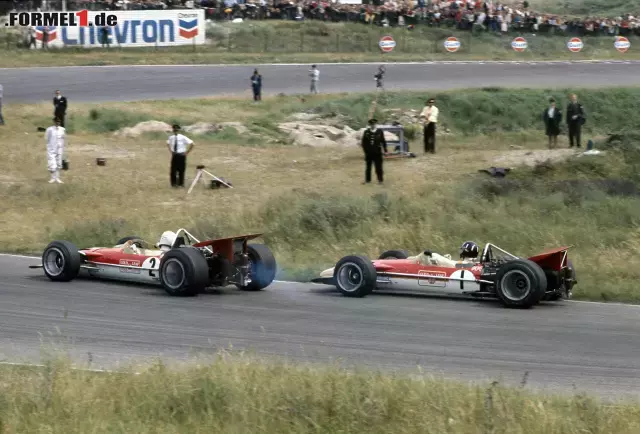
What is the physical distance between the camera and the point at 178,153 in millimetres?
25562

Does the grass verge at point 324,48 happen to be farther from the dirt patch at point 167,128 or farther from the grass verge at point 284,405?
the grass verge at point 284,405

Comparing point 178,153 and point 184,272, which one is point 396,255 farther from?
point 178,153

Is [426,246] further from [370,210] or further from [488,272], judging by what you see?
[488,272]

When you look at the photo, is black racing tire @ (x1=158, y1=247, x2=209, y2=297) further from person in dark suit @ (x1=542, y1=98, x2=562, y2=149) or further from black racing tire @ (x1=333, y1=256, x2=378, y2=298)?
person in dark suit @ (x1=542, y1=98, x2=562, y2=149)

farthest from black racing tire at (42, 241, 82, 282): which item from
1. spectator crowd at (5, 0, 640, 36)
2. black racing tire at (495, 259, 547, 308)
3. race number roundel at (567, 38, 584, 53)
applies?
race number roundel at (567, 38, 584, 53)

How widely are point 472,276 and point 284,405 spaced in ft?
21.7

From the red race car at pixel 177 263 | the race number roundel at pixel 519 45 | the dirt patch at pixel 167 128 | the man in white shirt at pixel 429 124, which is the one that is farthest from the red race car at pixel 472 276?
the race number roundel at pixel 519 45

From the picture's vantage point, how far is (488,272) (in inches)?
549

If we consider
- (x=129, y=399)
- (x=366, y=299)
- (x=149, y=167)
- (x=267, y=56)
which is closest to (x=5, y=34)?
(x=267, y=56)

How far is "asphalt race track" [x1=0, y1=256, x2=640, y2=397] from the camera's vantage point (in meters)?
10.5

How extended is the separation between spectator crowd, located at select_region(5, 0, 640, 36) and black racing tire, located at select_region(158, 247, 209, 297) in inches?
1803

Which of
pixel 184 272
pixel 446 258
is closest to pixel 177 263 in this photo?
pixel 184 272

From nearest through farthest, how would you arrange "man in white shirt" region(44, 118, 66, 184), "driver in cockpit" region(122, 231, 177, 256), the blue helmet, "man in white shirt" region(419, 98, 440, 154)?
the blue helmet
"driver in cockpit" region(122, 231, 177, 256)
"man in white shirt" region(44, 118, 66, 184)
"man in white shirt" region(419, 98, 440, 154)

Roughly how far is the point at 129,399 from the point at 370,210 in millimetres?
12420
